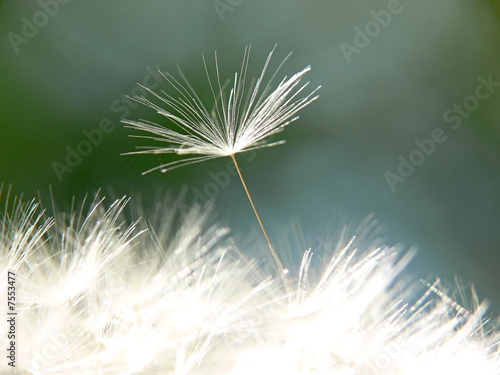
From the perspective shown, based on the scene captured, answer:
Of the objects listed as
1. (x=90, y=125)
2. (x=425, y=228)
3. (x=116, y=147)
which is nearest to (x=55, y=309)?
(x=116, y=147)

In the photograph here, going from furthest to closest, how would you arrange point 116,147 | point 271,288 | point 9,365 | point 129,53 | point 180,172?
point 129,53, point 180,172, point 116,147, point 271,288, point 9,365

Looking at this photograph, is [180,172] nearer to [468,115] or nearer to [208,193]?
[208,193]

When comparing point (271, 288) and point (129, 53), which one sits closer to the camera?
point (271, 288)

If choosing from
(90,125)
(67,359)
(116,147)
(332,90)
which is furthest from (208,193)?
(67,359)

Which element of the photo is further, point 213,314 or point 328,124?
point 328,124

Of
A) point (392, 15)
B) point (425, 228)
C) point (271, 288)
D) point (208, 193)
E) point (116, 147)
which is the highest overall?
point (392, 15)

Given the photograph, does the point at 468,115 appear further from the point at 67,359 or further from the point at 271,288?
the point at 67,359

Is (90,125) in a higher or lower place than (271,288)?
higher

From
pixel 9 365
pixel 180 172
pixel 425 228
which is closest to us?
pixel 9 365
